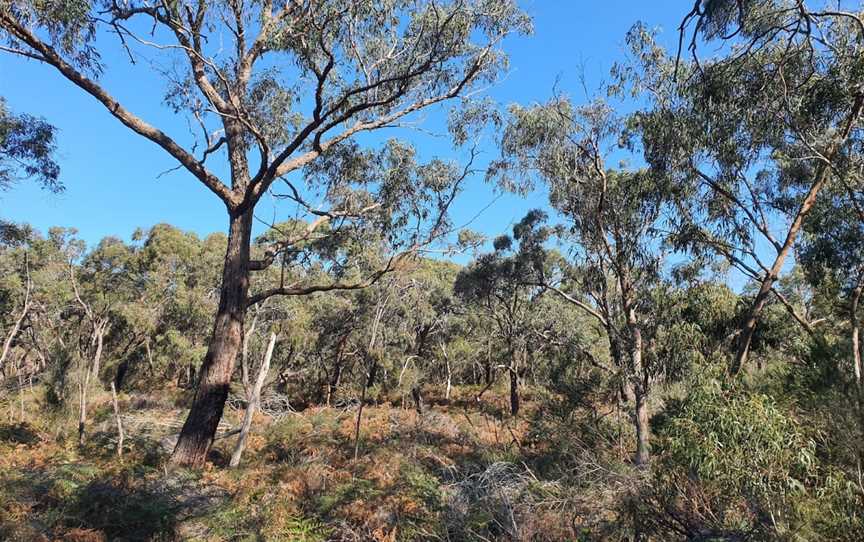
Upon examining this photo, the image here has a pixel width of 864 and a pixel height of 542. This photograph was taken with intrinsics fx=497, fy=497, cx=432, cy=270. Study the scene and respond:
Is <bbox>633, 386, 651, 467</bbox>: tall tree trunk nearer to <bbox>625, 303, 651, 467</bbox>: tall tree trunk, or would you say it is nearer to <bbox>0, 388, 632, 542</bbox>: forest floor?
<bbox>625, 303, 651, 467</bbox>: tall tree trunk

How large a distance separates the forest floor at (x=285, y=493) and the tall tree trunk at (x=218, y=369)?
33cm

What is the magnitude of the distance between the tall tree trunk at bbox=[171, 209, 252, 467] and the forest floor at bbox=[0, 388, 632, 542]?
13.2 inches

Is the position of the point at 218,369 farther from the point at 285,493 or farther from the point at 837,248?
the point at 837,248

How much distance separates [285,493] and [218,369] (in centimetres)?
195

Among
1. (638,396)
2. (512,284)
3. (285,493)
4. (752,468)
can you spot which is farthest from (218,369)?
(512,284)

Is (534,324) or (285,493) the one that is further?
(534,324)

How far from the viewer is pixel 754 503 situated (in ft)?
12.4

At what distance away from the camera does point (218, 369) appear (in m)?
6.30

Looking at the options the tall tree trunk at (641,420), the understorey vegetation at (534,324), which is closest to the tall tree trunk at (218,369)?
→ the understorey vegetation at (534,324)

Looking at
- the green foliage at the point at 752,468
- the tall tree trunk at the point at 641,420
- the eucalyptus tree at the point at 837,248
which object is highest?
the eucalyptus tree at the point at 837,248

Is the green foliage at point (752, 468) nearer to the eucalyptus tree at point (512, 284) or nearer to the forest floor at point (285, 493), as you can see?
the forest floor at point (285, 493)

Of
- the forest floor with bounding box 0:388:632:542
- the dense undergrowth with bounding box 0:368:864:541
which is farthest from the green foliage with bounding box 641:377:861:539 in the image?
the forest floor with bounding box 0:388:632:542

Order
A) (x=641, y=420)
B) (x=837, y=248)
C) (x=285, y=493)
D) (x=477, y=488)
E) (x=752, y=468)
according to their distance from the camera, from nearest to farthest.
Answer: (x=752, y=468) < (x=477, y=488) < (x=285, y=493) < (x=837, y=248) < (x=641, y=420)

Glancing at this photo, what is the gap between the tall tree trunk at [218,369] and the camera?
20.5ft
